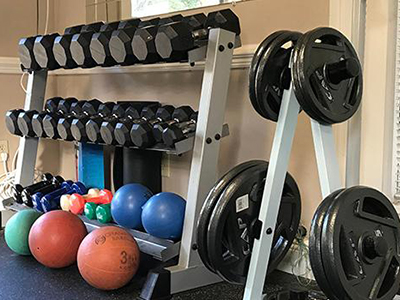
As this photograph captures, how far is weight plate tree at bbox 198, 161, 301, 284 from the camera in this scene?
1513mm

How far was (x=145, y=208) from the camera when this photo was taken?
1.97m

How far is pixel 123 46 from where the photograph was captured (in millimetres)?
1970

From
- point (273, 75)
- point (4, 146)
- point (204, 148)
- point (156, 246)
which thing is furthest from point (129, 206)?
point (4, 146)

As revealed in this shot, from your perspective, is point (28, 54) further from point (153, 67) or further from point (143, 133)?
point (143, 133)

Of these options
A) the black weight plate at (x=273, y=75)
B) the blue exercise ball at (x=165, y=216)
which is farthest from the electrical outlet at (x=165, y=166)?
the black weight plate at (x=273, y=75)

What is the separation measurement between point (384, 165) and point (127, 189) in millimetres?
1006

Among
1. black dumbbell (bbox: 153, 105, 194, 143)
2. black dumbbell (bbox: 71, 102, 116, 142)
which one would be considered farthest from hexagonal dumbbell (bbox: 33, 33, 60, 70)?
black dumbbell (bbox: 153, 105, 194, 143)

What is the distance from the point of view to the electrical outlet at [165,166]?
2439mm

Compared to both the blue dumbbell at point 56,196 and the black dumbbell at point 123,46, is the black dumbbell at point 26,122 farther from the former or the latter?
the black dumbbell at point 123,46

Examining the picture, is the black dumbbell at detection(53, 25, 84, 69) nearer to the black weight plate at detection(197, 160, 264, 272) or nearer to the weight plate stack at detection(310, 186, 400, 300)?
the black weight plate at detection(197, 160, 264, 272)

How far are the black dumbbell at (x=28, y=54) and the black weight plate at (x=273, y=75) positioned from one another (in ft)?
4.51

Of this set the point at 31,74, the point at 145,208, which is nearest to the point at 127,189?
the point at 145,208

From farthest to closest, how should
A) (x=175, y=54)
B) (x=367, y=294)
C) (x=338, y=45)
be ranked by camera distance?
1. (x=175, y=54)
2. (x=338, y=45)
3. (x=367, y=294)

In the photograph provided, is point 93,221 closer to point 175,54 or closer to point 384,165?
point 175,54
